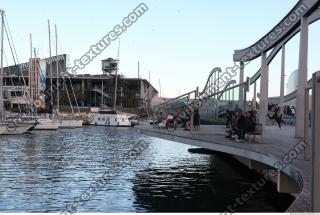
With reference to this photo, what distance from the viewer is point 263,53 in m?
36.5

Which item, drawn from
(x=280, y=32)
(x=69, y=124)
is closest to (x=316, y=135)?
(x=280, y=32)

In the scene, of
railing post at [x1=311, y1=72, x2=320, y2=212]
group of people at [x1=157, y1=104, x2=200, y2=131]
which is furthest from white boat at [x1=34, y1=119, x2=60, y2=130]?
railing post at [x1=311, y1=72, x2=320, y2=212]

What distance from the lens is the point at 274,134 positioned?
26203 millimetres

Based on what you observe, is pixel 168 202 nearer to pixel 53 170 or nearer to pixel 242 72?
pixel 53 170

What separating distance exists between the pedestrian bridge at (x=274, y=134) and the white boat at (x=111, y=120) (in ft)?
202

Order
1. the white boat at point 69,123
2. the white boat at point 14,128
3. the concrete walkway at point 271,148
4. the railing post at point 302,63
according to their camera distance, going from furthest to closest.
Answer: the white boat at point 69,123 < the white boat at point 14,128 < the railing post at point 302,63 < the concrete walkway at point 271,148

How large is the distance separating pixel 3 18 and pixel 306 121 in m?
54.7

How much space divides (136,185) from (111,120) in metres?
78.5

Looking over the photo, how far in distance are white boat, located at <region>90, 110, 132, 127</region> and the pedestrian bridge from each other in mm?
61477

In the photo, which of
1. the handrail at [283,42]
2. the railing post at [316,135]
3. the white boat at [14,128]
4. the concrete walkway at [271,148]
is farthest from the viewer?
the white boat at [14,128]

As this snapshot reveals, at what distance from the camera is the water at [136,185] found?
1608 cm

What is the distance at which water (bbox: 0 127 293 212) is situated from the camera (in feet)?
52.7

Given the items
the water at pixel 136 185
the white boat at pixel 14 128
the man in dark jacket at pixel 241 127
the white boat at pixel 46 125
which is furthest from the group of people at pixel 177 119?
the white boat at pixel 46 125

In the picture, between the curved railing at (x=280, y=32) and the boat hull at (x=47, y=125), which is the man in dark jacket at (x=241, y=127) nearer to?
the curved railing at (x=280, y=32)
